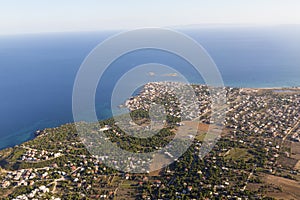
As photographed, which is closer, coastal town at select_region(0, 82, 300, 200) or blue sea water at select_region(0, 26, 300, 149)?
coastal town at select_region(0, 82, 300, 200)

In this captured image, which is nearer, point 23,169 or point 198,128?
point 23,169

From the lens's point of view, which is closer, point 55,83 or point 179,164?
point 179,164

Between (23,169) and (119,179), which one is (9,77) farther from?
(119,179)

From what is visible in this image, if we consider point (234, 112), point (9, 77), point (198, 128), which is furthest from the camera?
point (9, 77)

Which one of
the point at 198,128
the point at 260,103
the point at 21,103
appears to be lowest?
the point at 21,103

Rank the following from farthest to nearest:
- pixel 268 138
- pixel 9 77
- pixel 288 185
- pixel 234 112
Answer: pixel 9 77
pixel 234 112
pixel 268 138
pixel 288 185

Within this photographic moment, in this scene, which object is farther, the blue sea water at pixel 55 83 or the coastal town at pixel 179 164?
the blue sea water at pixel 55 83

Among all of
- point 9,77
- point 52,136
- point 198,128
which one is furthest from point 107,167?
point 9,77

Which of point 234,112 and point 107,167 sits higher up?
point 234,112
